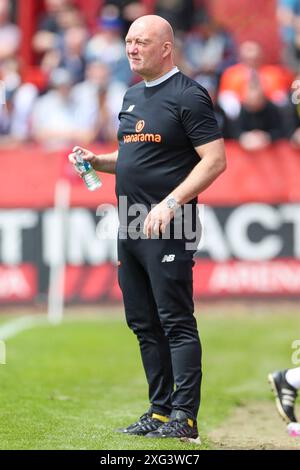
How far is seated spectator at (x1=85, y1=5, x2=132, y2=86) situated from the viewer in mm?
18844

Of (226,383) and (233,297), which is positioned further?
(233,297)

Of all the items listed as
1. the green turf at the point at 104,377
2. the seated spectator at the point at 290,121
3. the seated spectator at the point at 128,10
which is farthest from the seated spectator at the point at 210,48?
the green turf at the point at 104,377

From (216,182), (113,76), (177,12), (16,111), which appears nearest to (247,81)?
(216,182)

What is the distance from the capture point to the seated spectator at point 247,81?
17.4 m

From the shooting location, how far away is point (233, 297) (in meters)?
16.3

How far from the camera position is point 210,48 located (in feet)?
64.1

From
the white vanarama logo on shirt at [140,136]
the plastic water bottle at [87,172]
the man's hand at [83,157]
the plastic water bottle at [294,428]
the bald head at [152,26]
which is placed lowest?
Answer: the plastic water bottle at [294,428]

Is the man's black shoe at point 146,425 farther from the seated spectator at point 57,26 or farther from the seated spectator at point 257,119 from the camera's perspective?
the seated spectator at point 57,26

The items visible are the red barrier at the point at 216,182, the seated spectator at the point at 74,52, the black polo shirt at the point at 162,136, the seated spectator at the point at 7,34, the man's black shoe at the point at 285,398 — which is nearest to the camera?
the black polo shirt at the point at 162,136

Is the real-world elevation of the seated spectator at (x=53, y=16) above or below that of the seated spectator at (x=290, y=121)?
above

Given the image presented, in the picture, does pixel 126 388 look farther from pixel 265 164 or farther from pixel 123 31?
pixel 123 31

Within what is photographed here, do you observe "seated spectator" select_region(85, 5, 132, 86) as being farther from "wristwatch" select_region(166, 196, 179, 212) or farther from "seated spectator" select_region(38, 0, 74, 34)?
"wristwatch" select_region(166, 196, 179, 212)

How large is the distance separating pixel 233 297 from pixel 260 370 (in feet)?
13.3

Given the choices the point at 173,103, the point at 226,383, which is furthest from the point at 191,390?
the point at 226,383
